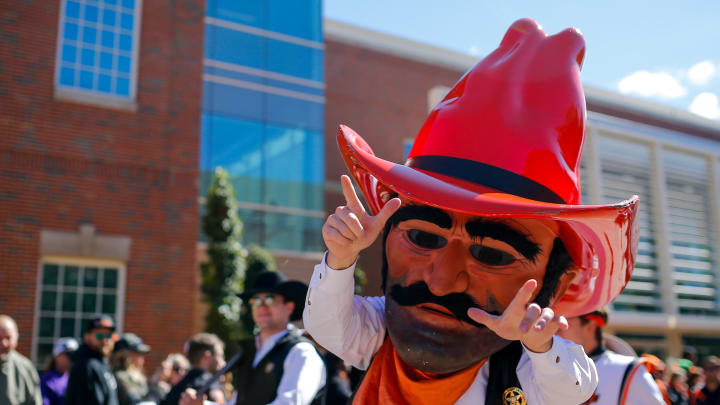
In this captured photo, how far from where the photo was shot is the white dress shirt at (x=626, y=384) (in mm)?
2943

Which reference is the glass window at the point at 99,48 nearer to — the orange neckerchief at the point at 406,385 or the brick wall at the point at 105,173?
Answer: the brick wall at the point at 105,173

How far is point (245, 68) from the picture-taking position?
53.7 feet

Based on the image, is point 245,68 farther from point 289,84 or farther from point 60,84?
point 60,84

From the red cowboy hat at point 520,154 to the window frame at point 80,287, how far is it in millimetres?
8038

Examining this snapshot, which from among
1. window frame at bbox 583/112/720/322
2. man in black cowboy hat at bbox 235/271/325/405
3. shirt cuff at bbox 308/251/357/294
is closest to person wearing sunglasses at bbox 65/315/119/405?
man in black cowboy hat at bbox 235/271/325/405

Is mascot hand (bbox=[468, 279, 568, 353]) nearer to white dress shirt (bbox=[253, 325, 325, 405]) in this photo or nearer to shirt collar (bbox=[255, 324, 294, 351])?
white dress shirt (bbox=[253, 325, 325, 405])

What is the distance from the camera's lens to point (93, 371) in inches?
216

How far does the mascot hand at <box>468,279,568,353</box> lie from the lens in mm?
1597

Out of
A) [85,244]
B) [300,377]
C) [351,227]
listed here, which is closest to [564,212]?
[351,227]

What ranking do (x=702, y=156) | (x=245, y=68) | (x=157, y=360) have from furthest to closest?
(x=702, y=156)
(x=245, y=68)
(x=157, y=360)

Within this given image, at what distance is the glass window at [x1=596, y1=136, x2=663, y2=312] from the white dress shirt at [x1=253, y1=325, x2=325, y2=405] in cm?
1520

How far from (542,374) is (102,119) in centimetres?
928

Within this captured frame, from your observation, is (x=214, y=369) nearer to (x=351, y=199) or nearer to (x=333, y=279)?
(x=333, y=279)

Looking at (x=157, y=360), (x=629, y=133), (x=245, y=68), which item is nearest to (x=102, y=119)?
(x=157, y=360)
